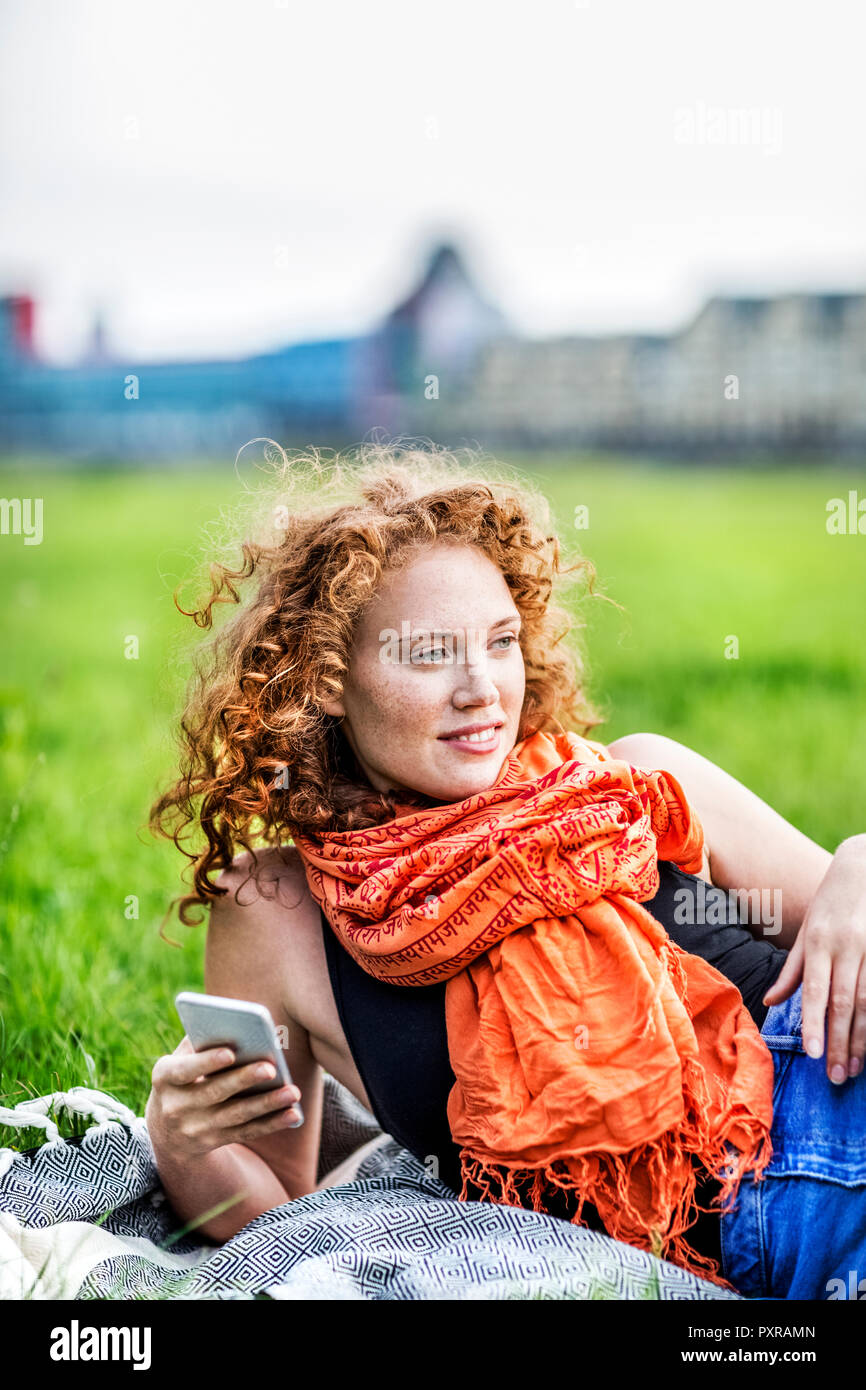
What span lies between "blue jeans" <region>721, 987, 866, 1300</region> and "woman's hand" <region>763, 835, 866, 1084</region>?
0.22 ft

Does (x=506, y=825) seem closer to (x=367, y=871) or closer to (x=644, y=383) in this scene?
(x=367, y=871)

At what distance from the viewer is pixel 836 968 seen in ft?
6.27

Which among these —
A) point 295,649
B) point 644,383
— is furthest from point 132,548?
point 295,649

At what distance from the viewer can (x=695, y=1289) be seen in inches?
72.2

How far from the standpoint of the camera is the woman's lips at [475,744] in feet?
6.84

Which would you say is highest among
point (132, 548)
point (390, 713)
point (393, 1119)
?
point (132, 548)

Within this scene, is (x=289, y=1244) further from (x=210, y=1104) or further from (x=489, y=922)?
(x=489, y=922)

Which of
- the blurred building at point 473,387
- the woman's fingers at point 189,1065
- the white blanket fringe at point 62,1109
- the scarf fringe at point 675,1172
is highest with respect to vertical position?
the blurred building at point 473,387

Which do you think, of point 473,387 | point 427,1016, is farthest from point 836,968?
point 473,387

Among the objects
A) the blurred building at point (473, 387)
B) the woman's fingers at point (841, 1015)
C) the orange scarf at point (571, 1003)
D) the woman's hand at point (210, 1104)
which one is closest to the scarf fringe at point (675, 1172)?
the orange scarf at point (571, 1003)

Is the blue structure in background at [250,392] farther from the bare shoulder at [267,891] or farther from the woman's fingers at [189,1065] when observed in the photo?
the woman's fingers at [189,1065]

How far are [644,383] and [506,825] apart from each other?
1333 cm

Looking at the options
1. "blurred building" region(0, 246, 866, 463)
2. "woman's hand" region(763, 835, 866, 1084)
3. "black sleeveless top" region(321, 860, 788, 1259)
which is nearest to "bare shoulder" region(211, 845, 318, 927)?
"black sleeveless top" region(321, 860, 788, 1259)

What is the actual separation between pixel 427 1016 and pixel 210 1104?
1.19 ft
